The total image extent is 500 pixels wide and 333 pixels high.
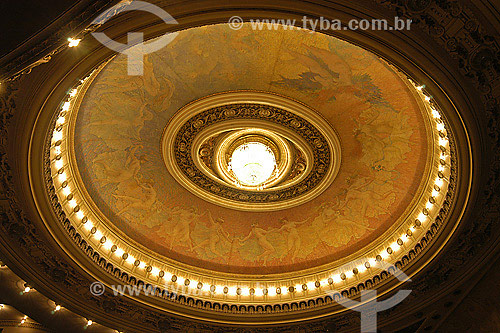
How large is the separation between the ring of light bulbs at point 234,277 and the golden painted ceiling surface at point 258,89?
1.24 feet

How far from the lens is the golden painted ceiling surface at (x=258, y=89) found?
8.27 metres

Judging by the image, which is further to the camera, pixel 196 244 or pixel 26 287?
pixel 196 244

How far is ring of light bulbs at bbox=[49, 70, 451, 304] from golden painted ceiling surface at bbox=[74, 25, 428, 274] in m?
0.38

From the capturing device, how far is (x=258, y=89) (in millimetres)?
9062

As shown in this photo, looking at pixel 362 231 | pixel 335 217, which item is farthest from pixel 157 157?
pixel 362 231

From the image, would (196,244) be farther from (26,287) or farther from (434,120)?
(434,120)

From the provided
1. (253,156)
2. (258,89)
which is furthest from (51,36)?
(253,156)

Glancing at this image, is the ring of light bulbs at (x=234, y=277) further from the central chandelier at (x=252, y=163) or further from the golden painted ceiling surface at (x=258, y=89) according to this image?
the central chandelier at (x=252, y=163)

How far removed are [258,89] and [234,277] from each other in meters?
5.12

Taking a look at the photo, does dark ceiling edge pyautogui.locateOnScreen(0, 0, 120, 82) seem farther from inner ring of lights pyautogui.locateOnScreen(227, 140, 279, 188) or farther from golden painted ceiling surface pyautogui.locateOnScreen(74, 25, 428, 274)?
inner ring of lights pyautogui.locateOnScreen(227, 140, 279, 188)

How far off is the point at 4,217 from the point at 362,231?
815 cm

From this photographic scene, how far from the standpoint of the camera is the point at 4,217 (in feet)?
24.2

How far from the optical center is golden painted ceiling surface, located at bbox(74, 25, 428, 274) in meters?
8.27

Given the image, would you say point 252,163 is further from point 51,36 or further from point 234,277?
A: point 51,36
